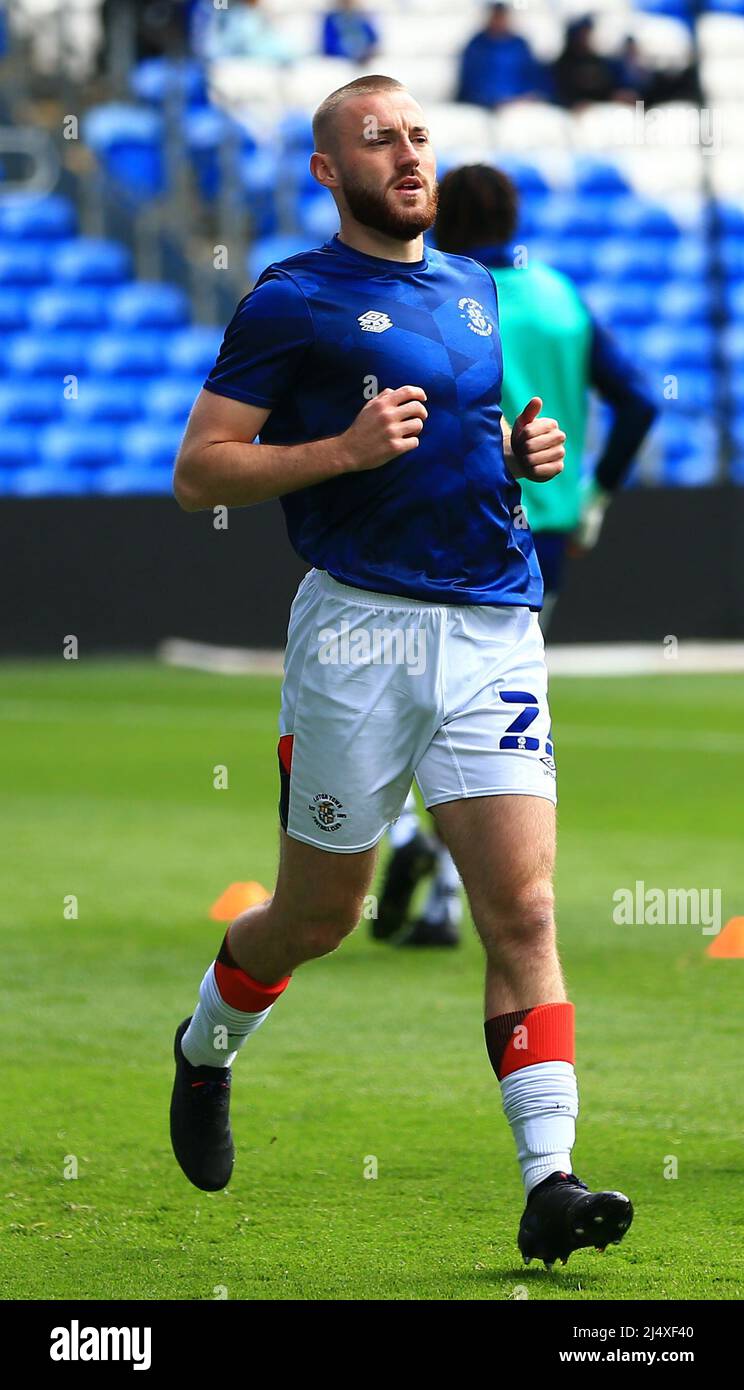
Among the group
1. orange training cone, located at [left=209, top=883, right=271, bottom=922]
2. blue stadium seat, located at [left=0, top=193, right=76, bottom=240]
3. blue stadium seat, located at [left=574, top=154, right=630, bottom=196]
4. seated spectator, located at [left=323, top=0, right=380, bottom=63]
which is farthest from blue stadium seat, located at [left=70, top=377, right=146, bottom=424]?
orange training cone, located at [left=209, top=883, right=271, bottom=922]

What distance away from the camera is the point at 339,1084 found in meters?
5.98

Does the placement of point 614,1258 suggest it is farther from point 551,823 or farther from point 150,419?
point 150,419

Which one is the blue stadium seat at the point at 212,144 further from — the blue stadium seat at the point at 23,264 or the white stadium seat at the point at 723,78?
the white stadium seat at the point at 723,78

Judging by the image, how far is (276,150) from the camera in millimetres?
22297

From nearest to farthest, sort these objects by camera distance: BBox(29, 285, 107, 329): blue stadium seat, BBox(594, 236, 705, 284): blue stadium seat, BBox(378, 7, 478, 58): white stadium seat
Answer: BBox(29, 285, 107, 329): blue stadium seat → BBox(594, 236, 705, 284): blue stadium seat → BBox(378, 7, 478, 58): white stadium seat

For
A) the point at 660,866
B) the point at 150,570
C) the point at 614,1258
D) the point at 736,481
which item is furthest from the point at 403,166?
the point at 736,481

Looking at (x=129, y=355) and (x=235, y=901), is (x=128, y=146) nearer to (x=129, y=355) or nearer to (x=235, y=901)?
(x=129, y=355)

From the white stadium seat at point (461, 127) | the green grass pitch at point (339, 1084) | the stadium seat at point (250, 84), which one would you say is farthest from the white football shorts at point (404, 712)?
the white stadium seat at point (461, 127)

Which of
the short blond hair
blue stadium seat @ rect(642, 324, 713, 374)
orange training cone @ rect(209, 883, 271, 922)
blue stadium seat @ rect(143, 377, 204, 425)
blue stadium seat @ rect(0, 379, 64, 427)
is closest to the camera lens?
the short blond hair

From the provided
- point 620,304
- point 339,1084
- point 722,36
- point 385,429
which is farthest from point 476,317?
point 722,36

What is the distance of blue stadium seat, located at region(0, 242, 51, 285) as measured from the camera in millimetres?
21938

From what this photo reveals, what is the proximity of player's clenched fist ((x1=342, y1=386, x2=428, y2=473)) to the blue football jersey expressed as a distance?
86 mm

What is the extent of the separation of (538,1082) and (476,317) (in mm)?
1487

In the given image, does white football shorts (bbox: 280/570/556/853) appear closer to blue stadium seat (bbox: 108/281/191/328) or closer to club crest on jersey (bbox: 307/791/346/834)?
club crest on jersey (bbox: 307/791/346/834)
